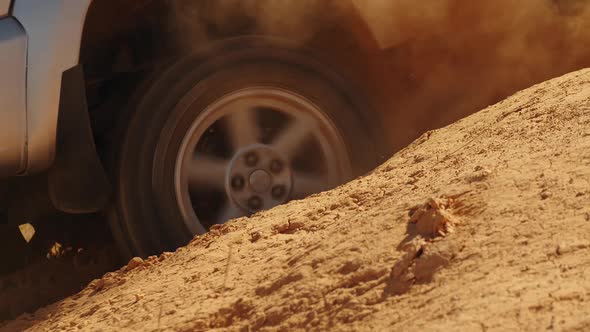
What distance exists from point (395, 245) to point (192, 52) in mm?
2099

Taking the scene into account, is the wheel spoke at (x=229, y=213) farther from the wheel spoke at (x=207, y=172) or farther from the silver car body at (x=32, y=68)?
the silver car body at (x=32, y=68)

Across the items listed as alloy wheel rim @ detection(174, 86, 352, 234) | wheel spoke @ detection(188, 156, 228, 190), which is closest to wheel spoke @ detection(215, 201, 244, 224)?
alloy wheel rim @ detection(174, 86, 352, 234)

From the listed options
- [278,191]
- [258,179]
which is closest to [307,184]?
[278,191]

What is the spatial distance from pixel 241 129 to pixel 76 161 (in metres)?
0.85

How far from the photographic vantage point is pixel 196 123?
4.59 metres

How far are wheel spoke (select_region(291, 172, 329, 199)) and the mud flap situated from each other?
3.08 feet

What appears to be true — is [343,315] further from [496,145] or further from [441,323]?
[496,145]

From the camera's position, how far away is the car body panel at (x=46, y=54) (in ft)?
13.3

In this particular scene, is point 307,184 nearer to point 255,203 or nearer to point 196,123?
point 255,203

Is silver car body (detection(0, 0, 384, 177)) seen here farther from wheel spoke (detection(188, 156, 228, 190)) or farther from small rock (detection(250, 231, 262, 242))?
small rock (detection(250, 231, 262, 242))

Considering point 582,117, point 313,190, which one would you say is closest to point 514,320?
point 582,117

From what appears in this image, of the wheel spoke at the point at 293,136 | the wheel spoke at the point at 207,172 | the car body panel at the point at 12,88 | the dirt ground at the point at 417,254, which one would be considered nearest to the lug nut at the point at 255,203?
the wheel spoke at the point at 207,172

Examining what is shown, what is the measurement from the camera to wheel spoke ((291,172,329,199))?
4676 millimetres

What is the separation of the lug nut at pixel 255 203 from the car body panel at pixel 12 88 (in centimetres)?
113
